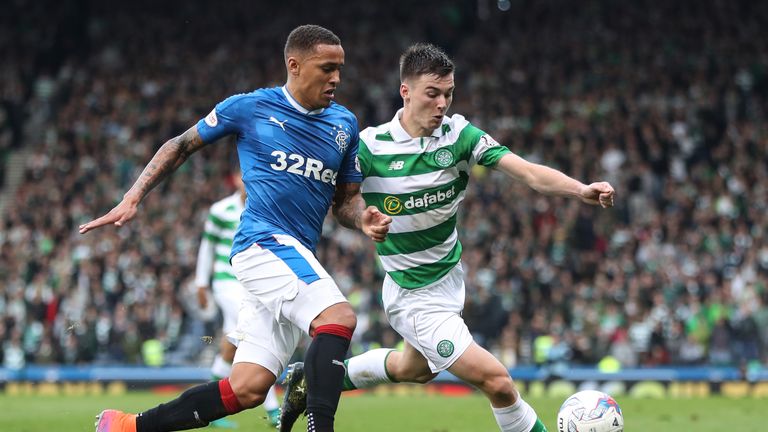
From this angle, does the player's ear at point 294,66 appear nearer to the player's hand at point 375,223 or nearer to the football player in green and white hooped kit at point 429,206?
the football player in green and white hooped kit at point 429,206

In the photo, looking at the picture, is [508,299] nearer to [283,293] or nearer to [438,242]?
[438,242]

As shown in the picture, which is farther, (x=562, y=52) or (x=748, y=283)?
(x=562, y=52)

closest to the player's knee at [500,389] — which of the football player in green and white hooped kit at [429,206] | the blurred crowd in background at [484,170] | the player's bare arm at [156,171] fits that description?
the football player in green and white hooped kit at [429,206]

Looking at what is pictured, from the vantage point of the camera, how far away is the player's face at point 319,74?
6.77 meters

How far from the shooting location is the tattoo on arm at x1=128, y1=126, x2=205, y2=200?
670cm

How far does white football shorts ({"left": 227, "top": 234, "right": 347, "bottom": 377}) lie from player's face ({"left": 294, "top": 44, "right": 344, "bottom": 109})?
0.87 metres

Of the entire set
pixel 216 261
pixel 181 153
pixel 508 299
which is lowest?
pixel 508 299

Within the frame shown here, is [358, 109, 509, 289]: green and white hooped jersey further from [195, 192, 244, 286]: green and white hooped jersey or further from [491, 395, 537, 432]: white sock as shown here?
[195, 192, 244, 286]: green and white hooped jersey

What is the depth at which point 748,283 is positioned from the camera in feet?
60.3

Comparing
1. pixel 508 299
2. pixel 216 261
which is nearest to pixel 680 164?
pixel 508 299

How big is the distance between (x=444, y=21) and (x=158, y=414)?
21655 mm

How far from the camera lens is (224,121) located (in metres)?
6.82

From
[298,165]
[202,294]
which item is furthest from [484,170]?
[298,165]

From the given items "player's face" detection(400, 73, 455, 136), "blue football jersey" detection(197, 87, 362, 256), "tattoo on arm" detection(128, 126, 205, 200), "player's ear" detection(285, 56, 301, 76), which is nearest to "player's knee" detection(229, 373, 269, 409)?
"blue football jersey" detection(197, 87, 362, 256)
